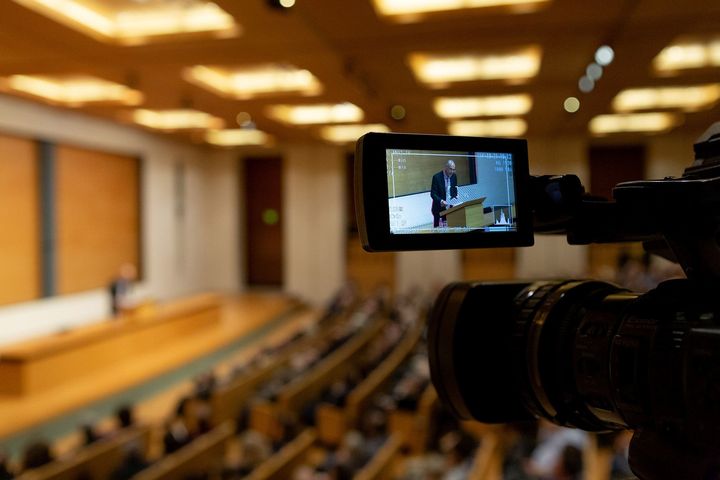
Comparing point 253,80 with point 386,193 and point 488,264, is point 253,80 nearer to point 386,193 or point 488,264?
point 386,193

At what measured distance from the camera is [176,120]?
10586mm

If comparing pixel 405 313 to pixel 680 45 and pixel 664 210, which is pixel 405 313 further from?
pixel 664 210

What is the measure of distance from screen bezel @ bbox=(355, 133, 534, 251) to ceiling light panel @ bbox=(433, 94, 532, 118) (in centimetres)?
405

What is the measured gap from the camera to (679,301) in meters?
0.94

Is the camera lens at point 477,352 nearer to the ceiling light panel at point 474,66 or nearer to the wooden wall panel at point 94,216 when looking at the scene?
the ceiling light panel at point 474,66

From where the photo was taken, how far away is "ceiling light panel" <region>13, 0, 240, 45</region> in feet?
16.5

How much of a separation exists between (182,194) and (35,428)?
8.21m

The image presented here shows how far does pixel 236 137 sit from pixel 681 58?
27.5ft

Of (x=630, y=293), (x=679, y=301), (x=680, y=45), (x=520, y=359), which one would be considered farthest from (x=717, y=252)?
(x=680, y=45)

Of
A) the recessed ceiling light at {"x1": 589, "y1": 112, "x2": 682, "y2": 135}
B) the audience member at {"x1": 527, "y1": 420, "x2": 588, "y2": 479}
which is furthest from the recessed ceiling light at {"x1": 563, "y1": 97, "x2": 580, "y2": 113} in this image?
the audience member at {"x1": 527, "y1": 420, "x2": 588, "y2": 479}

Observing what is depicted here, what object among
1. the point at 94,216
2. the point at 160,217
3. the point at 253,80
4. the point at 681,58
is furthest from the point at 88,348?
the point at 681,58

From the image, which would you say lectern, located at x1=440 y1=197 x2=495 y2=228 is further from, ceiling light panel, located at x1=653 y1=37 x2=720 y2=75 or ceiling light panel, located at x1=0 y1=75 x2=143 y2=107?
ceiling light panel, located at x1=0 y1=75 x2=143 y2=107

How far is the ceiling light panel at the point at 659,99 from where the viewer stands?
5.86 m

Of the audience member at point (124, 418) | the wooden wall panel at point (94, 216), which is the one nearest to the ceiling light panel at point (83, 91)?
the wooden wall panel at point (94, 216)
